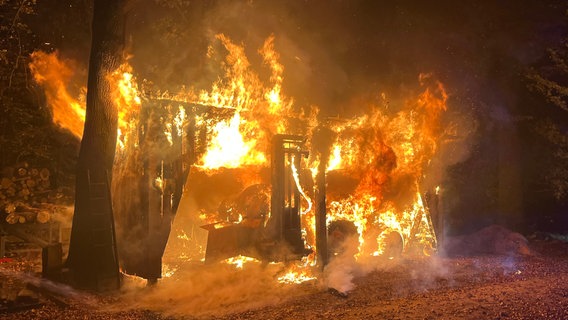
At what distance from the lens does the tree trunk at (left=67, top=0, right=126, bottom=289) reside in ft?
28.5

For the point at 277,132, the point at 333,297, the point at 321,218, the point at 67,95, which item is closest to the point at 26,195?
the point at 67,95

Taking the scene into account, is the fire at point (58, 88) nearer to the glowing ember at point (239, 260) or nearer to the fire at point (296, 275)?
the glowing ember at point (239, 260)

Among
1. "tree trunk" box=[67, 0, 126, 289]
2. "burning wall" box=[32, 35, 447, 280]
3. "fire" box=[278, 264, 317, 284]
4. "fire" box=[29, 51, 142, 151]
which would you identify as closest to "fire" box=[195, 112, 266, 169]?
"burning wall" box=[32, 35, 447, 280]

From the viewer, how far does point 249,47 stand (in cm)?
1309

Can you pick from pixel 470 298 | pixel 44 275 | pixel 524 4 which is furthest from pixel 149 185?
pixel 524 4

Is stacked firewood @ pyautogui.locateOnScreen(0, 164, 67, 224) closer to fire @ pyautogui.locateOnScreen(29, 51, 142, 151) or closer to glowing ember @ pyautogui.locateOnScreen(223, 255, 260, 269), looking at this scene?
fire @ pyautogui.locateOnScreen(29, 51, 142, 151)

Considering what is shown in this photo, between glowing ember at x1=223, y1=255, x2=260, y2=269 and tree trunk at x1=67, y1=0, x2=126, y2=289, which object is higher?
tree trunk at x1=67, y1=0, x2=126, y2=289

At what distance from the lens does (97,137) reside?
9094mm

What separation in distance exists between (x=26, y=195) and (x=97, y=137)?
428cm

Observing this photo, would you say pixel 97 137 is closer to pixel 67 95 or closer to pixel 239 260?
pixel 67 95

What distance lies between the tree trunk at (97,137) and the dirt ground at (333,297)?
2.48 feet

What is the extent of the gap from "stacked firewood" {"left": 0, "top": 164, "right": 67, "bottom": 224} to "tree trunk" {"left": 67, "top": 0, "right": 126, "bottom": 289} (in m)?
3.52

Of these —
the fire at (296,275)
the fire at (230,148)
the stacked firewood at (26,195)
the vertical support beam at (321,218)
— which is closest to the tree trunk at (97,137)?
the fire at (230,148)

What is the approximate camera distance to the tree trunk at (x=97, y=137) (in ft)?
28.5
